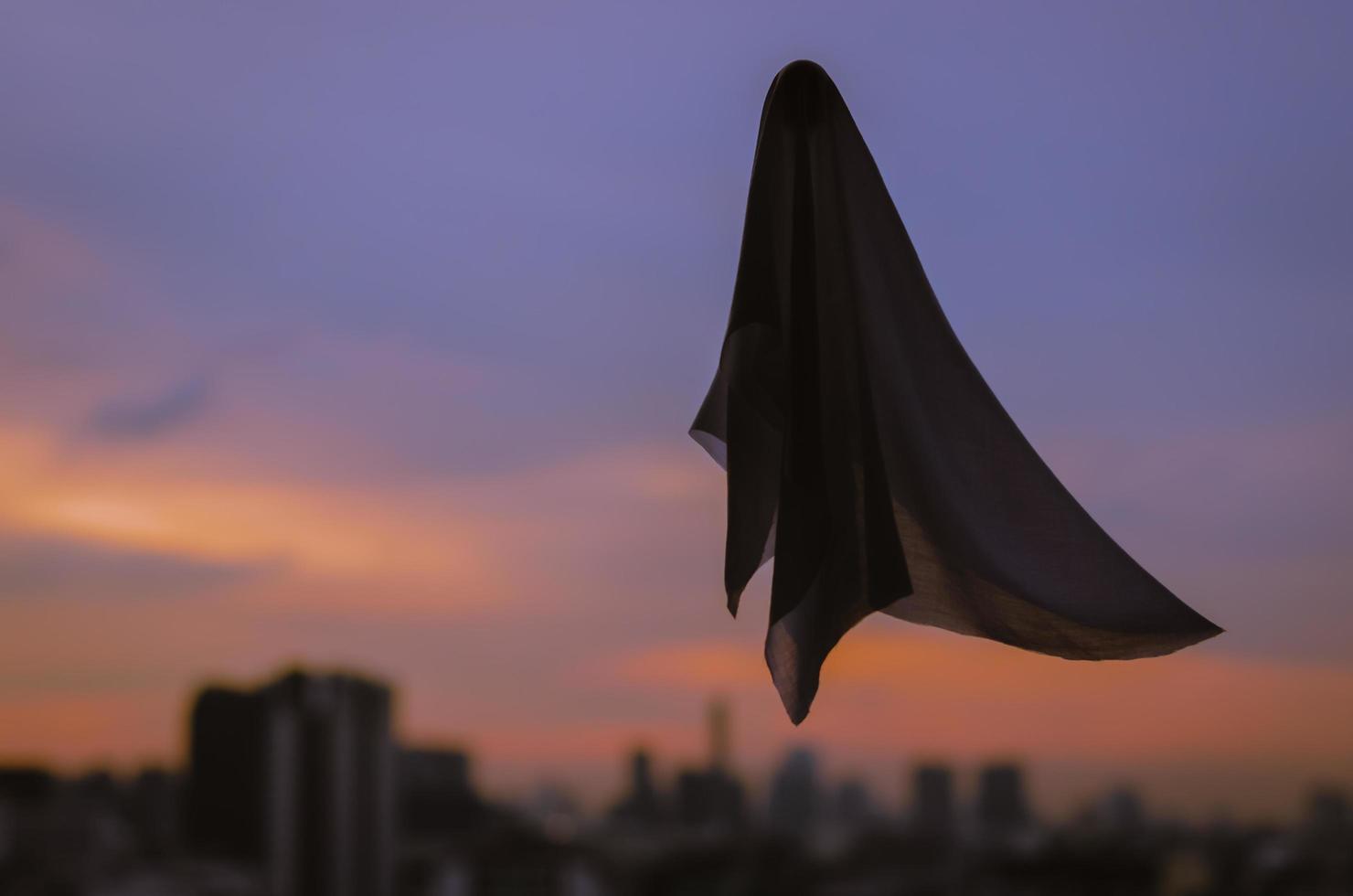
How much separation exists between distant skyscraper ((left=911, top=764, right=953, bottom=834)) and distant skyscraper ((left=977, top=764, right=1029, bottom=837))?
2.71 meters

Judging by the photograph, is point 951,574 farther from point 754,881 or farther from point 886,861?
point 886,861

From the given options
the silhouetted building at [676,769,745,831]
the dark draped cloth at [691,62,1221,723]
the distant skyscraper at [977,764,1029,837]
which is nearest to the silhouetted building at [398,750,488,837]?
the silhouetted building at [676,769,745,831]

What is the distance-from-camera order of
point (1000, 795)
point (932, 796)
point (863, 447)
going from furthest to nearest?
point (932, 796) < point (1000, 795) < point (863, 447)

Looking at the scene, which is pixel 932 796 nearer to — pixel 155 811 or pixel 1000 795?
pixel 1000 795

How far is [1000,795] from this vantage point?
2640 inches

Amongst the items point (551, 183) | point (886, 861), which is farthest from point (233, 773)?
point (551, 183)

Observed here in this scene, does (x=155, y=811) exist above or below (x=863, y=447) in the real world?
below

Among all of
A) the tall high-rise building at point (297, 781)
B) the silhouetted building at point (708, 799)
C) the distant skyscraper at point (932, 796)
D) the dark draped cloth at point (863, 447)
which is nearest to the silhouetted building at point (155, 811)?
the tall high-rise building at point (297, 781)

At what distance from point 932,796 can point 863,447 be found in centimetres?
7261

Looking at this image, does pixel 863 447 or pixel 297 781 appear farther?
pixel 297 781

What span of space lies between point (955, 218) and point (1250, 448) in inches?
416

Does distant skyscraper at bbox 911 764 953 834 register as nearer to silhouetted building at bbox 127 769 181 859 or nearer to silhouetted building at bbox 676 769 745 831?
silhouetted building at bbox 676 769 745 831

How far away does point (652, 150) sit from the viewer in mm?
3703

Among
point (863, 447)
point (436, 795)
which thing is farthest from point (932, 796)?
point (863, 447)
